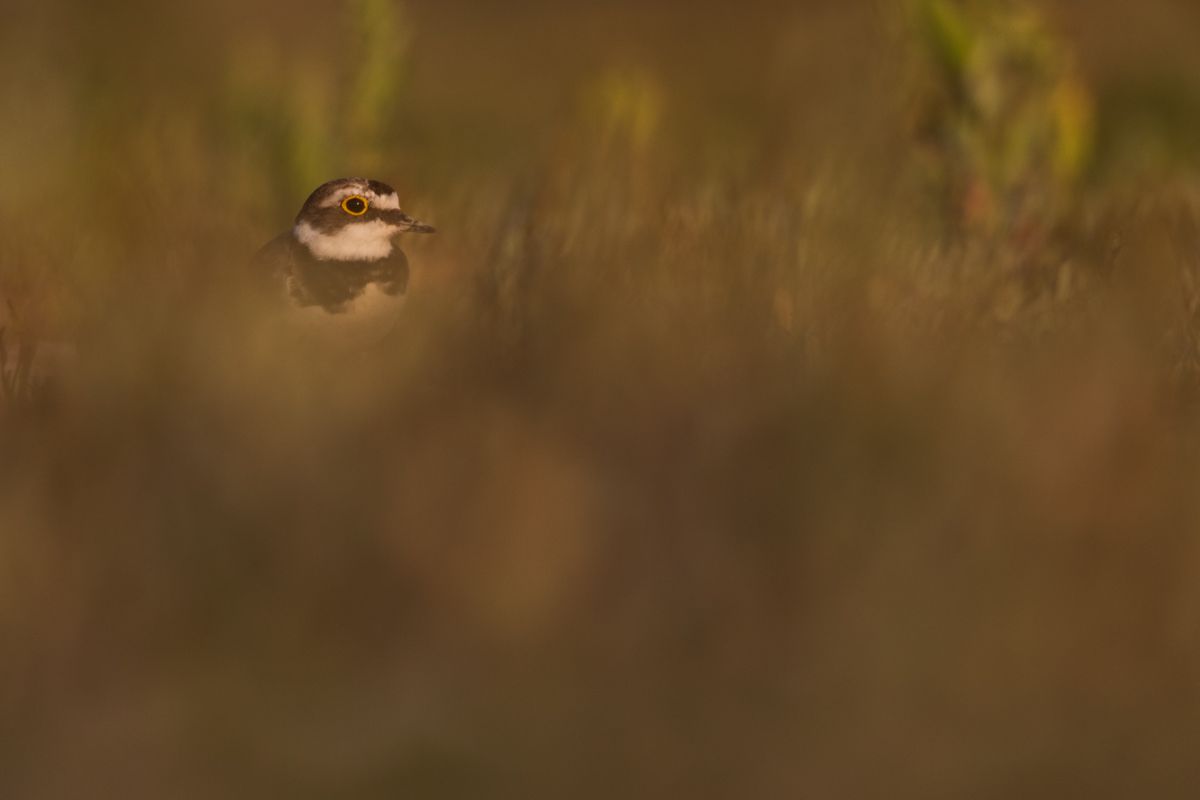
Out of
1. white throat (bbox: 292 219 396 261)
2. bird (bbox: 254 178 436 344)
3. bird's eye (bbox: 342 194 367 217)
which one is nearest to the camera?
bird (bbox: 254 178 436 344)

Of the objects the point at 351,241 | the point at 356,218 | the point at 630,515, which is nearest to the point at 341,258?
the point at 351,241

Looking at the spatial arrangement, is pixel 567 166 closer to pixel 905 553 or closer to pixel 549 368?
pixel 549 368

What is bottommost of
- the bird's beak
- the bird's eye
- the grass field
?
the grass field

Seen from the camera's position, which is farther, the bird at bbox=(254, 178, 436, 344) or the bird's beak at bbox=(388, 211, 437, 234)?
the bird's beak at bbox=(388, 211, 437, 234)

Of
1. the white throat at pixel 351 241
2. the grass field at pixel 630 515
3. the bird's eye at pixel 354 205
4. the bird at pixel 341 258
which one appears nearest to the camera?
the grass field at pixel 630 515

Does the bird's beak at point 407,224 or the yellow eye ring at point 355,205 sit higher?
the yellow eye ring at point 355,205

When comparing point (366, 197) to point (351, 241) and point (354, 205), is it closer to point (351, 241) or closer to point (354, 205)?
point (354, 205)

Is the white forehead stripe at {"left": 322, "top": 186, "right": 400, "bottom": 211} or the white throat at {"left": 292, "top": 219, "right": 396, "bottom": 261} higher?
the white forehead stripe at {"left": 322, "top": 186, "right": 400, "bottom": 211}
